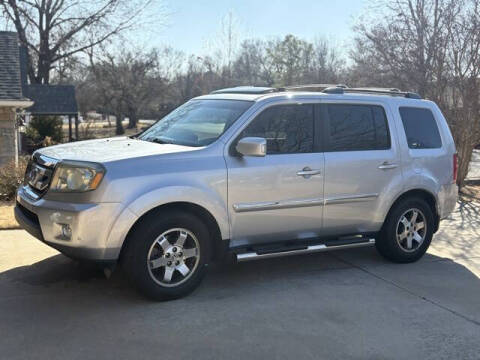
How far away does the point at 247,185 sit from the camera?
195 inches

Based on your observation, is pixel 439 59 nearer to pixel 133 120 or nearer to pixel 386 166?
pixel 386 166

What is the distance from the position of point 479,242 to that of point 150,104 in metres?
43.2

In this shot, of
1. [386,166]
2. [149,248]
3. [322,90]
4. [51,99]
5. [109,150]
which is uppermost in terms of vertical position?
[51,99]

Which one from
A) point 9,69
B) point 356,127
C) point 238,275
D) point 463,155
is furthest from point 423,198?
point 9,69

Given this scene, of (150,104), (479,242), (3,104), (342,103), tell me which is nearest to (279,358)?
(342,103)

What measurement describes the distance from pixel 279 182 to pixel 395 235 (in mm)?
1830

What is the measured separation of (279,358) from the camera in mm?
3752

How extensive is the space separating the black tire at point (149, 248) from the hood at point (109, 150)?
0.59 meters

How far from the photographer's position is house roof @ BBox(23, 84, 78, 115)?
28.4 m

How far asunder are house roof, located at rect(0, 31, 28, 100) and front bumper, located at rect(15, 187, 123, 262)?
1255cm

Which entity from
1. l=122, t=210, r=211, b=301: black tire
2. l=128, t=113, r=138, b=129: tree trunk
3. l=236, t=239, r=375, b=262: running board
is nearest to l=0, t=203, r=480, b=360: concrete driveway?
l=122, t=210, r=211, b=301: black tire

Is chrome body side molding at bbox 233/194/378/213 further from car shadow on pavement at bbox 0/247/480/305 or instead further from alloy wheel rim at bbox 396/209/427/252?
car shadow on pavement at bbox 0/247/480/305

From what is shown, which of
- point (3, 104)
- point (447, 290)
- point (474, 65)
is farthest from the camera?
point (3, 104)

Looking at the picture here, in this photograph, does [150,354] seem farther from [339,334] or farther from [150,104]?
[150,104]
